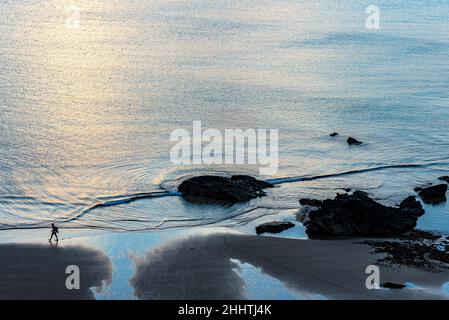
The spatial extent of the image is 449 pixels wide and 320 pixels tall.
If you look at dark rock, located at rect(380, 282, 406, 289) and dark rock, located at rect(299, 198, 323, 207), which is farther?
dark rock, located at rect(299, 198, 323, 207)

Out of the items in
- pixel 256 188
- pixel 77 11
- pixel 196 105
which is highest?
pixel 77 11

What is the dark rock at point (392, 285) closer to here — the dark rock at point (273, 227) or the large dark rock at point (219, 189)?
the dark rock at point (273, 227)

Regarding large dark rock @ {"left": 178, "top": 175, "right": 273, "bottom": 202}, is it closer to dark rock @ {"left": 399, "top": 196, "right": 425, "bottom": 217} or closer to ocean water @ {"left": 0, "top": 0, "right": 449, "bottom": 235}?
ocean water @ {"left": 0, "top": 0, "right": 449, "bottom": 235}

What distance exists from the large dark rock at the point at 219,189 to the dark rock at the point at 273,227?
5082 millimetres

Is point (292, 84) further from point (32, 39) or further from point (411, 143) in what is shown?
point (32, 39)

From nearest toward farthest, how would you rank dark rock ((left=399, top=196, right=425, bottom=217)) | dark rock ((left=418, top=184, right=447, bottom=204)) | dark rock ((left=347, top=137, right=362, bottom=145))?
1. dark rock ((left=399, top=196, right=425, bottom=217))
2. dark rock ((left=418, top=184, right=447, bottom=204))
3. dark rock ((left=347, top=137, right=362, bottom=145))

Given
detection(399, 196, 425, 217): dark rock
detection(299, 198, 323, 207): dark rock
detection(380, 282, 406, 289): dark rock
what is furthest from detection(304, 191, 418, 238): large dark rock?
detection(380, 282, 406, 289): dark rock

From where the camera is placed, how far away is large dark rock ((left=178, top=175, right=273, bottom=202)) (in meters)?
38.0

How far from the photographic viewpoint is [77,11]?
107438mm

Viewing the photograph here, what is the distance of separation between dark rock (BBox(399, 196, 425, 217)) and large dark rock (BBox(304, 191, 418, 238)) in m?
2.63
